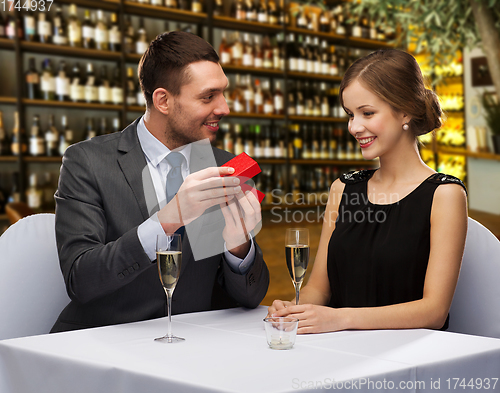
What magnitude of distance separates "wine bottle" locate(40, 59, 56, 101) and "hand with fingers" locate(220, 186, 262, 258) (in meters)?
2.68

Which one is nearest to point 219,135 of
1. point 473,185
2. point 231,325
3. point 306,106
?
point 306,106

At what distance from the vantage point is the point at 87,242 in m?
1.29

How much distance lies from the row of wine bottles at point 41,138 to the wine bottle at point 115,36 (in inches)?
20.0

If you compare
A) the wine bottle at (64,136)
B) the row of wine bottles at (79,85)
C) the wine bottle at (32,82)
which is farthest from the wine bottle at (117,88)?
the wine bottle at (32,82)

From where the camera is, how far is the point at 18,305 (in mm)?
1412

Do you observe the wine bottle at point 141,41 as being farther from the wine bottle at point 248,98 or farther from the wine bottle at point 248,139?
the wine bottle at point 248,139

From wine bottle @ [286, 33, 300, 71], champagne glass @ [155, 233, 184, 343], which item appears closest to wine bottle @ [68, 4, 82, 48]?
wine bottle @ [286, 33, 300, 71]

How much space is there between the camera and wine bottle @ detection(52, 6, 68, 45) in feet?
11.6

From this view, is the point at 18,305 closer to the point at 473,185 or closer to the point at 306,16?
the point at 306,16

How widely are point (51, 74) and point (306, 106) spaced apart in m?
2.18

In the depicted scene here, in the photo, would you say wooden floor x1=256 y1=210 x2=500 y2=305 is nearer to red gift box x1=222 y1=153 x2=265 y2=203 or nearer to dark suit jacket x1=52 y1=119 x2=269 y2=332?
dark suit jacket x1=52 y1=119 x2=269 y2=332

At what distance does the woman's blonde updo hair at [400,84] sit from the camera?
1458 millimetres

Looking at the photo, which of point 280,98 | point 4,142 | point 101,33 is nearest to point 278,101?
point 280,98

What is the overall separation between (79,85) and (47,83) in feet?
0.68
